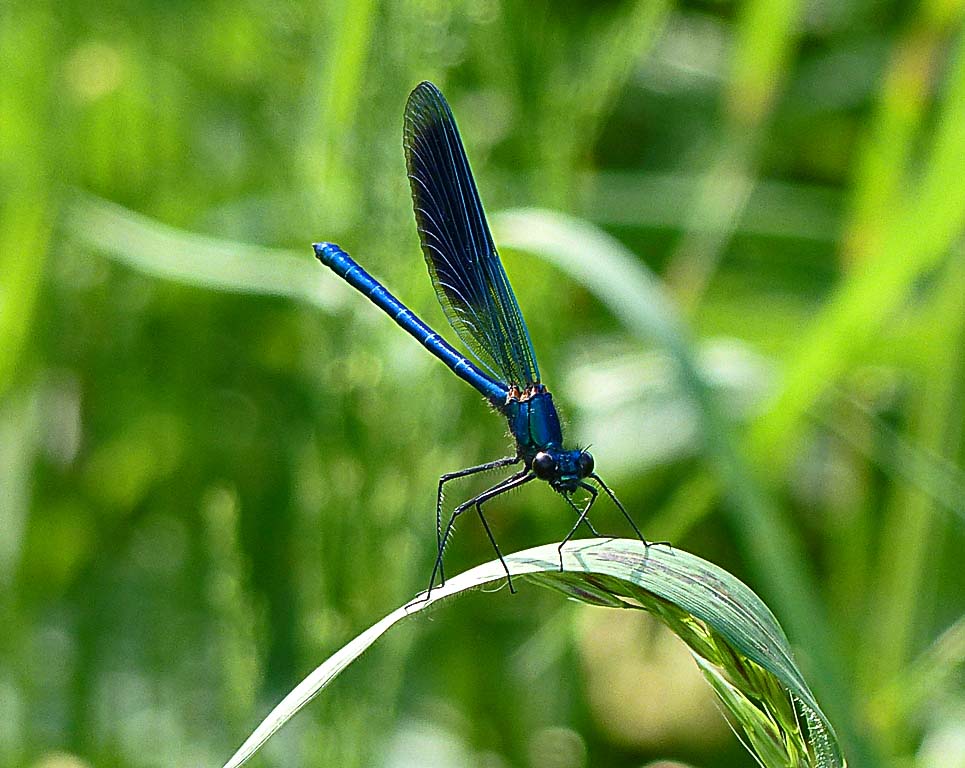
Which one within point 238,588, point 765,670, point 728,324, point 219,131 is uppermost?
point 219,131

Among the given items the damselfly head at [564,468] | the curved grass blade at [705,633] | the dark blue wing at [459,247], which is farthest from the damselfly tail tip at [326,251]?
the curved grass blade at [705,633]

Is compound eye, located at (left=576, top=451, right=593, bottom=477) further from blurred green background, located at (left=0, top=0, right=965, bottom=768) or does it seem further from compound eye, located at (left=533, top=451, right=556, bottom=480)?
blurred green background, located at (left=0, top=0, right=965, bottom=768)

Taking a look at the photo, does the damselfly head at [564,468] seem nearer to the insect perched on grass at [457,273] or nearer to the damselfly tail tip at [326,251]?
the insect perched on grass at [457,273]

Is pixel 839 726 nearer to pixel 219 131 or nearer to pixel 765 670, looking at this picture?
pixel 765 670

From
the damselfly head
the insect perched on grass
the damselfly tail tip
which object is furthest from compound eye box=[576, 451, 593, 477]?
the damselfly tail tip

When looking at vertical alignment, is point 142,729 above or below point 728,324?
below

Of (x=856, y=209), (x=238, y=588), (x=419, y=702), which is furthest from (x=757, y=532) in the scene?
(x=856, y=209)

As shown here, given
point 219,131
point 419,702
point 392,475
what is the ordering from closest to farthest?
point 392,475
point 419,702
point 219,131
